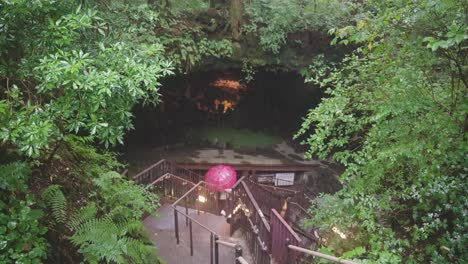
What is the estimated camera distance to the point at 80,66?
2.79 meters

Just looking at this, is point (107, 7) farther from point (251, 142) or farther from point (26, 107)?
point (251, 142)

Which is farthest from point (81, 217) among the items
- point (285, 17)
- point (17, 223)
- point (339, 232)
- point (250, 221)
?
point (285, 17)

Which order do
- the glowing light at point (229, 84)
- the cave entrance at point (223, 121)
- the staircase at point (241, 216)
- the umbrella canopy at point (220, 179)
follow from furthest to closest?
the glowing light at point (229, 84), the cave entrance at point (223, 121), the umbrella canopy at point (220, 179), the staircase at point (241, 216)

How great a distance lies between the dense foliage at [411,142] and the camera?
13.8 ft

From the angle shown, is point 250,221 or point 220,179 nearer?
point 250,221

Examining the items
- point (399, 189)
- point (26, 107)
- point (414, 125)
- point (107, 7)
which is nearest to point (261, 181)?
point (399, 189)

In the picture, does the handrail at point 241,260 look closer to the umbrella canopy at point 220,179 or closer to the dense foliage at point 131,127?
the dense foliage at point 131,127

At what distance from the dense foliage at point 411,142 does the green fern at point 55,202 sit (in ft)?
12.5

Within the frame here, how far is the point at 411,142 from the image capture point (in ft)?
15.9

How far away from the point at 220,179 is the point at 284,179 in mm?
5552

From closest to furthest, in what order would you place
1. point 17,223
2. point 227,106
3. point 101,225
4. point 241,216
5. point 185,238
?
point 17,223, point 101,225, point 241,216, point 185,238, point 227,106

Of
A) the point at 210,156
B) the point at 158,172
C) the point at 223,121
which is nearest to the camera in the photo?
the point at 158,172

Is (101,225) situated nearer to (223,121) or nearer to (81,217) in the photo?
(81,217)

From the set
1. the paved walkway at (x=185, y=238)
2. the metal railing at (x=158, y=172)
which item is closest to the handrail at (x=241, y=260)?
the paved walkway at (x=185, y=238)
